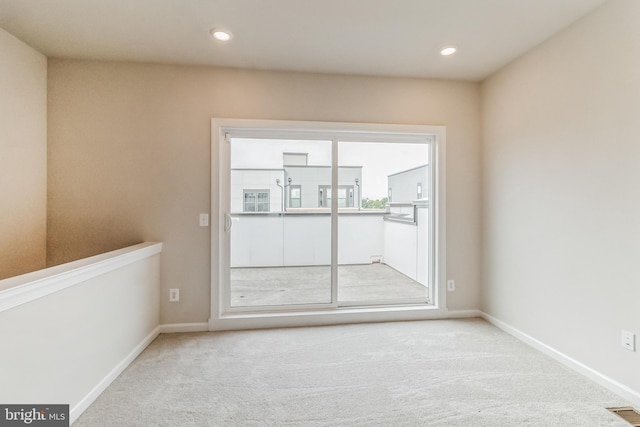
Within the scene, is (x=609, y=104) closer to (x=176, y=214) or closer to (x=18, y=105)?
(x=176, y=214)

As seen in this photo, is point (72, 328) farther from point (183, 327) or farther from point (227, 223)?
point (227, 223)

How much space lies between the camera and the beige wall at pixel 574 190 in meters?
1.90

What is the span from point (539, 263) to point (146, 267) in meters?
3.45

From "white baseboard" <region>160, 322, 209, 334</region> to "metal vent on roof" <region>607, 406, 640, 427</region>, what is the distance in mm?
3142

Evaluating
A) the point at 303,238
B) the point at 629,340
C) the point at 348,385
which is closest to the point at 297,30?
the point at 303,238

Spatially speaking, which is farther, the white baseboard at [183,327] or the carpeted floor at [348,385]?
the white baseboard at [183,327]

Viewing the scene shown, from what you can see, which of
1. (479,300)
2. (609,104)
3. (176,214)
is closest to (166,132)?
(176,214)

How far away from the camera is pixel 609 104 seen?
78.6 inches

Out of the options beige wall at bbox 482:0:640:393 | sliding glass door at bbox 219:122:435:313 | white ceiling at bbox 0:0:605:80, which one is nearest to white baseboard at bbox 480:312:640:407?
beige wall at bbox 482:0:640:393

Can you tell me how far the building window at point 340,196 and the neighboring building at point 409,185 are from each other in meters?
0.52

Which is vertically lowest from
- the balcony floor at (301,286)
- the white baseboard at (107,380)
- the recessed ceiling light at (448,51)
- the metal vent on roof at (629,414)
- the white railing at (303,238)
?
the metal vent on roof at (629,414)

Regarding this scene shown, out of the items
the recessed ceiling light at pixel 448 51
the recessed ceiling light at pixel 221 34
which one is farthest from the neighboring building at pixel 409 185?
the recessed ceiling light at pixel 221 34

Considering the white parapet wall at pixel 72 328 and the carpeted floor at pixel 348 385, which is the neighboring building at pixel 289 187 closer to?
the white parapet wall at pixel 72 328

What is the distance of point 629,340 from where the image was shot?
189cm
